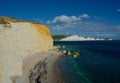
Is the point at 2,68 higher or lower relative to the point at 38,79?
higher

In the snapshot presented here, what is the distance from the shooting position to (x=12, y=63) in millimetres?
21969

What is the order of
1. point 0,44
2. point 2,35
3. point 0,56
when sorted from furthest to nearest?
point 2,35
point 0,44
point 0,56

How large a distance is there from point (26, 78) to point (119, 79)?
15932 millimetres

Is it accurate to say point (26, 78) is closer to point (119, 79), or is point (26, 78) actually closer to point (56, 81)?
point (56, 81)

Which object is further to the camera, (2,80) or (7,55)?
(7,55)

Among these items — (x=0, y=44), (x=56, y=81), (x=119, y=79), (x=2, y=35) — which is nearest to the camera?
(x=0, y=44)

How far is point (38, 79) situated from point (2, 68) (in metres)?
5.89

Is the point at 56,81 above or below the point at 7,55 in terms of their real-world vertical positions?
below

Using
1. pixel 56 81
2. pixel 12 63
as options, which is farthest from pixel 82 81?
pixel 12 63

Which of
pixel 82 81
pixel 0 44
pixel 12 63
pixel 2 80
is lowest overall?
pixel 82 81

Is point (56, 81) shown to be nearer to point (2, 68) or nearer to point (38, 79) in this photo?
point (38, 79)

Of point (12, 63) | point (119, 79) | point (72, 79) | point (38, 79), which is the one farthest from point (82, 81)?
point (12, 63)

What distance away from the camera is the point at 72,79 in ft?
105

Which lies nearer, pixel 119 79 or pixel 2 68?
pixel 2 68
